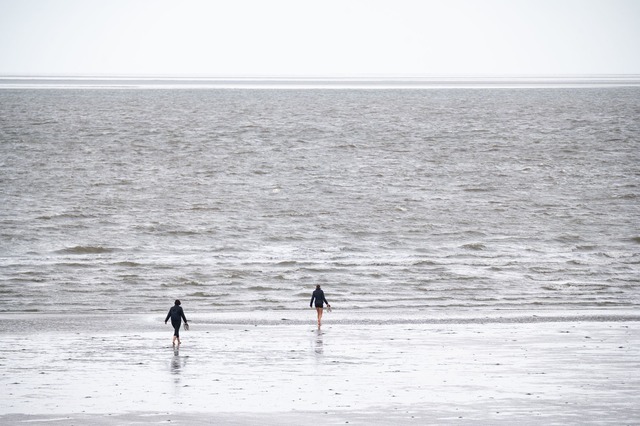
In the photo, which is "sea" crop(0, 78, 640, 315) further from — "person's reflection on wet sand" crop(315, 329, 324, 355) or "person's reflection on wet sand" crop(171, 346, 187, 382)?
"person's reflection on wet sand" crop(171, 346, 187, 382)

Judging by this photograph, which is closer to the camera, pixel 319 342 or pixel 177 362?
pixel 177 362

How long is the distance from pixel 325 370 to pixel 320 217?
1290 inches

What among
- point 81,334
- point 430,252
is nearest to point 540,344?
point 81,334

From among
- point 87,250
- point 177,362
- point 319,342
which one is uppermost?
point 177,362

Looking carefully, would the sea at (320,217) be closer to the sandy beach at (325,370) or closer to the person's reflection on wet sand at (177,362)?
the sandy beach at (325,370)

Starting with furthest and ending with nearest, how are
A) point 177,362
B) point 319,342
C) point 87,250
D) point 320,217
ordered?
point 320,217 → point 87,250 → point 319,342 → point 177,362

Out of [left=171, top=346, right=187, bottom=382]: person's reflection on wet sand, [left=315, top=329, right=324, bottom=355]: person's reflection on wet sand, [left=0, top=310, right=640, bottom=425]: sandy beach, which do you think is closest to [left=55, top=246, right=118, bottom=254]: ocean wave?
[left=0, top=310, right=640, bottom=425]: sandy beach

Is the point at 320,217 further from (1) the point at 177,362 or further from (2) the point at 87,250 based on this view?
(1) the point at 177,362

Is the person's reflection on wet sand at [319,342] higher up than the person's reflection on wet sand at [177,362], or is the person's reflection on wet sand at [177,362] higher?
the person's reflection on wet sand at [177,362]

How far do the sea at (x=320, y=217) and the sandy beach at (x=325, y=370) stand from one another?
142 inches

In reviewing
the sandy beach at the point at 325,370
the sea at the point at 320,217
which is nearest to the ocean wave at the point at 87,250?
the sea at the point at 320,217

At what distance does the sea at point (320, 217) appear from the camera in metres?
36.6

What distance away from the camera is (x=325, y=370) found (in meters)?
23.6

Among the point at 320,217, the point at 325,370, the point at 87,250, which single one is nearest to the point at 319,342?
the point at 325,370
